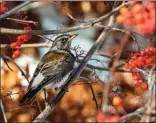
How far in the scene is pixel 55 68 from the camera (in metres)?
4.75

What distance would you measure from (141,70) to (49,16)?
15.7 feet

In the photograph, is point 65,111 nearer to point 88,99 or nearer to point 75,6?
point 88,99

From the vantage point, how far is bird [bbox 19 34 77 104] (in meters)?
4.35

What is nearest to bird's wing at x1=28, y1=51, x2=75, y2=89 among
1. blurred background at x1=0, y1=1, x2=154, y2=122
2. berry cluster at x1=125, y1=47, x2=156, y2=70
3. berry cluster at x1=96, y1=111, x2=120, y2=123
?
berry cluster at x1=125, y1=47, x2=156, y2=70

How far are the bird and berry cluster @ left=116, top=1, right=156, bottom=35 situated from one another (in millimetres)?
2015

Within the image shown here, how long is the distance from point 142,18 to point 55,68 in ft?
8.72

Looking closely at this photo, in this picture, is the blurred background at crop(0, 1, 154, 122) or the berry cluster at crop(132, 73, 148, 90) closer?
the berry cluster at crop(132, 73, 148, 90)

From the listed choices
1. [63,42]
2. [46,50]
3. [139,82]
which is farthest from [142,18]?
[46,50]

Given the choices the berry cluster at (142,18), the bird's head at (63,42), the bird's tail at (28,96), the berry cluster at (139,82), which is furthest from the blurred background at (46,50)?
the berry cluster at (142,18)

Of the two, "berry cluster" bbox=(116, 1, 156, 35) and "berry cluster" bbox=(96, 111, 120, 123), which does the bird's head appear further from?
"berry cluster" bbox=(96, 111, 120, 123)

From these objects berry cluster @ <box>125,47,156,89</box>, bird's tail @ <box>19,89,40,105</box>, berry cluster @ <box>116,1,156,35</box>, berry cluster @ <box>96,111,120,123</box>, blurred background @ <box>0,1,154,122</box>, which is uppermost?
berry cluster @ <box>116,1,156,35</box>

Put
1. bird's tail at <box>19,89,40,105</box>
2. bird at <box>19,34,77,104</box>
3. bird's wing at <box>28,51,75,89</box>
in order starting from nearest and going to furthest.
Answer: bird's tail at <box>19,89,40,105</box> → bird at <box>19,34,77,104</box> → bird's wing at <box>28,51,75,89</box>

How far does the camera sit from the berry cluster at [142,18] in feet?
6.95

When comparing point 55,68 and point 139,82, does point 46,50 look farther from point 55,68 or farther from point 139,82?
point 139,82
